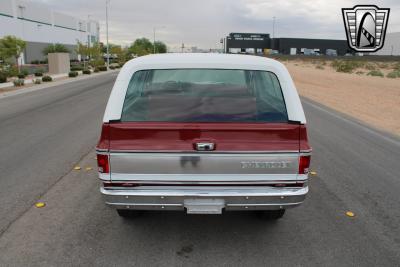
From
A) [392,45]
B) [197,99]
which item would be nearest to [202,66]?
[197,99]

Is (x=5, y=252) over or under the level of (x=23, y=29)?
under

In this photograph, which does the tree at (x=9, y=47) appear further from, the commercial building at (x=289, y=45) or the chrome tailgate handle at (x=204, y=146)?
the commercial building at (x=289, y=45)

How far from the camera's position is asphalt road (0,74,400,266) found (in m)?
3.70

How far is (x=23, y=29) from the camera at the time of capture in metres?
59.5

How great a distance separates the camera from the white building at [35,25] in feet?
180

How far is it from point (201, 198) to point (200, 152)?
0.44m

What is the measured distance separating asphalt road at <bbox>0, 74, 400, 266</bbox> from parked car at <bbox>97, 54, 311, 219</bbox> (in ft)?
1.88

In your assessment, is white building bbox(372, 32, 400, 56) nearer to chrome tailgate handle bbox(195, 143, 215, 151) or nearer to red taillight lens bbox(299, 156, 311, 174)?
red taillight lens bbox(299, 156, 311, 174)

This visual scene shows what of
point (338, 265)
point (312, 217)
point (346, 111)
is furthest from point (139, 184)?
point (346, 111)

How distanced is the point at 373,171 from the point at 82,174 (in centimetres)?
493

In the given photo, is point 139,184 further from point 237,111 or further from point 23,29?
point 23,29

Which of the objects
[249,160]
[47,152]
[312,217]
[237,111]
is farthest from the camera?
[47,152]

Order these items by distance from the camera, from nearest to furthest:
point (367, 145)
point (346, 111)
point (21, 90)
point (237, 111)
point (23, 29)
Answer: point (237, 111) < point (367, 145) < point (346, 111) < point (21, 90) < point (23, 29)

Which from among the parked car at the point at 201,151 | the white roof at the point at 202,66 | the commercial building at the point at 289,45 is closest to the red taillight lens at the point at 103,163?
the parked car at the point at 201,151
